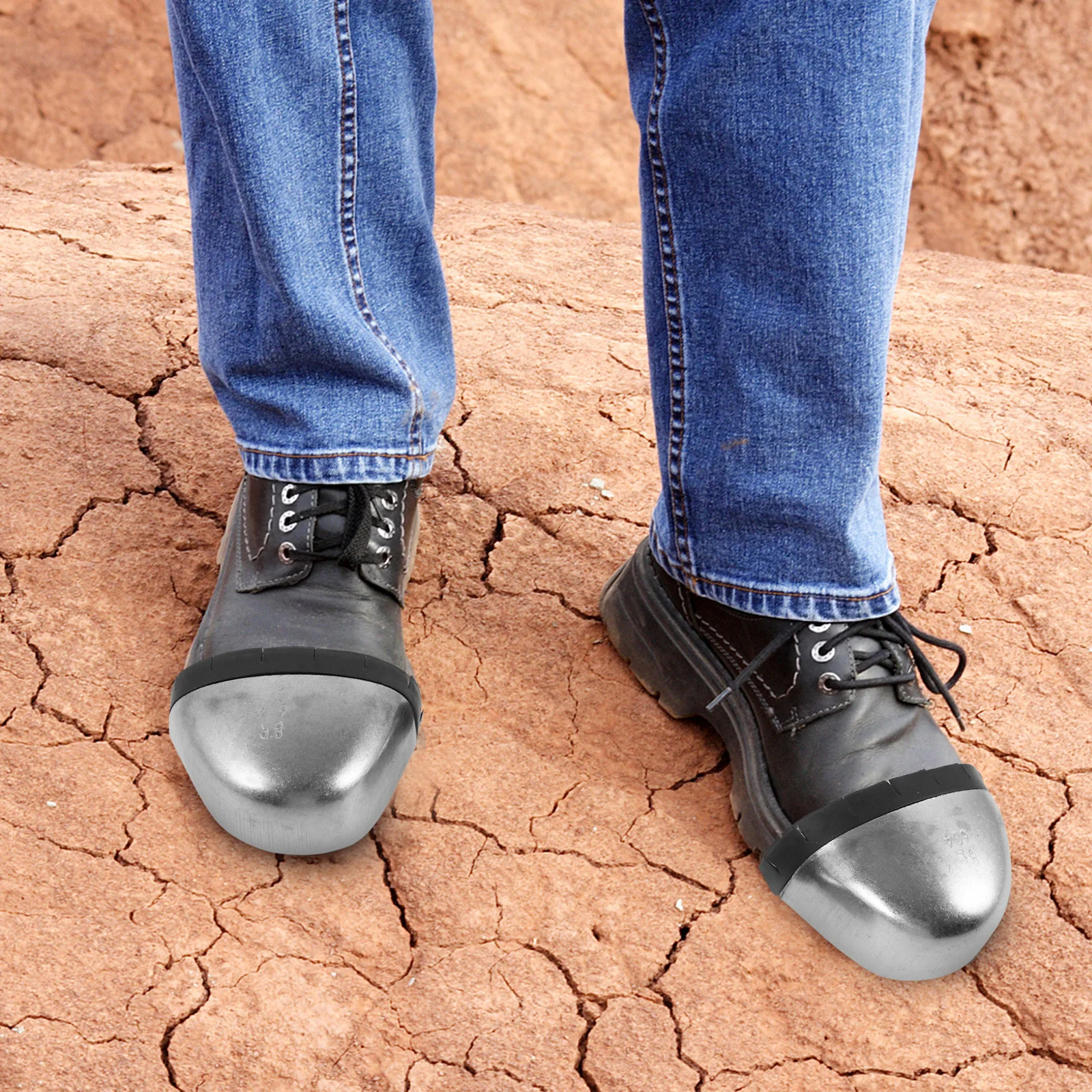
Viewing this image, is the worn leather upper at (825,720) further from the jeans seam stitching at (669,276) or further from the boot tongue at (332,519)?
the boot tongue at (332,519)

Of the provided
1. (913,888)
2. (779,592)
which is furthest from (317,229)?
(913,888)

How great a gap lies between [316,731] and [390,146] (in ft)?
2.03

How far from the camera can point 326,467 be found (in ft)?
4.00

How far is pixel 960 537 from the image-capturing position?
170 centimetres

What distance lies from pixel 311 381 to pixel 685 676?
55 cm

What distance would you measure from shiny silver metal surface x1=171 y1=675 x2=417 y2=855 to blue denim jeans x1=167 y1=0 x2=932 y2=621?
0.26 m

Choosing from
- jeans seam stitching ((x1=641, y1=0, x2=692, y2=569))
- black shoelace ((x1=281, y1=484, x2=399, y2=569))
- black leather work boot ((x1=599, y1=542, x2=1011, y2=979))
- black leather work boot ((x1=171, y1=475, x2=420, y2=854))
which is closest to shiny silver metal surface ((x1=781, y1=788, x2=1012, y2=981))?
black leather work boot ((x1=599, y1=542, x2=1011, y2=979))

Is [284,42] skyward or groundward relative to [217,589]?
skyward

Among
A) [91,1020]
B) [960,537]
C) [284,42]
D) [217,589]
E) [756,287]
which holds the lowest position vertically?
[960,537]

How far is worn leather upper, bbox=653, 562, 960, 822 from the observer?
111 cm

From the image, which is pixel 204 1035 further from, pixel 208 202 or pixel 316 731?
pixel 208 202

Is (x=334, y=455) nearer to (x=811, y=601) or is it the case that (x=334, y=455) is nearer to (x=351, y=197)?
(x=351, y=197)

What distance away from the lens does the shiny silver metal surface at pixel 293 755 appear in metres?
1.05

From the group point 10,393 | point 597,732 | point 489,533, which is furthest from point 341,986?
point 10,393
